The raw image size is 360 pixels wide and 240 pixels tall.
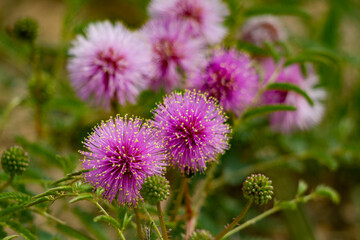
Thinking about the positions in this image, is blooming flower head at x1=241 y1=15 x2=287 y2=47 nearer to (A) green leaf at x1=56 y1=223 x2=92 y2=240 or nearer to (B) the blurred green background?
(B) the blurred green background

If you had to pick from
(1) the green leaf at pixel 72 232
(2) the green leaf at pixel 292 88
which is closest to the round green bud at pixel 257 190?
(2) the green leaf at pixel 292 88

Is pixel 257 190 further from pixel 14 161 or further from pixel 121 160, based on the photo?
pixel 14 161

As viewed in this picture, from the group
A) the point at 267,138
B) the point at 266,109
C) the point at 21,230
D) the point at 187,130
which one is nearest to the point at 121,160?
the point at 187,130

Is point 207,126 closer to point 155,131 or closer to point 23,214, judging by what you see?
point 155,131

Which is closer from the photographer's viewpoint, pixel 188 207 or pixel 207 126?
pixel 207 126

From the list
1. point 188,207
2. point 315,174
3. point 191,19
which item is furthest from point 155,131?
point 315,174

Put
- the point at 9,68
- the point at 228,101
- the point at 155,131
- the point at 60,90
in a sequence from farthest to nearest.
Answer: the point at 9,68
the point at 60,90
the point at 228,101
the point at 155,131

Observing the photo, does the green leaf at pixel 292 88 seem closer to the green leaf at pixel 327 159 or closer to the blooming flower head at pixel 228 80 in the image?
the blooming flower head at pixel 228 80
